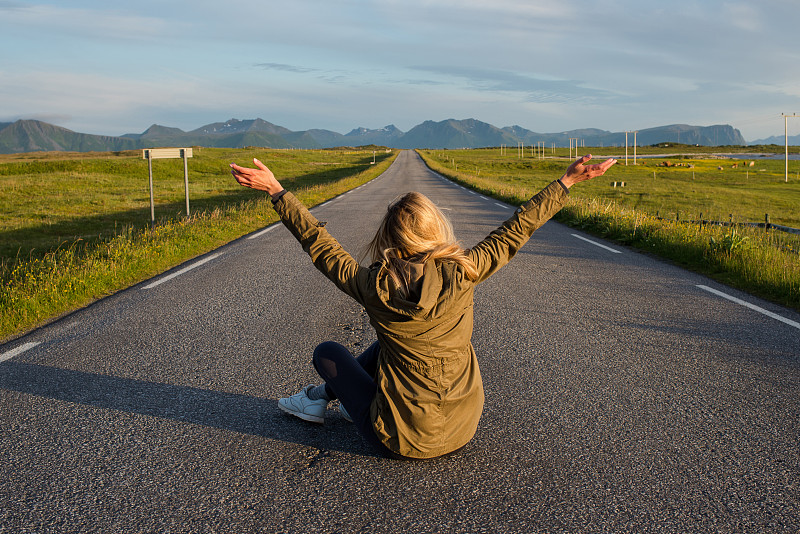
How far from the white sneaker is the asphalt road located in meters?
0.10

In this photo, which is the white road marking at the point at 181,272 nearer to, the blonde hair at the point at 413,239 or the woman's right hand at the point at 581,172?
the blonde hair at the point at 413,239

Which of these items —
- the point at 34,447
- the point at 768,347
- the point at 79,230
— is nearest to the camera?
the point at 34,447

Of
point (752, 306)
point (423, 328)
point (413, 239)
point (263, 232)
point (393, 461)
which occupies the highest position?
point (413, 239)

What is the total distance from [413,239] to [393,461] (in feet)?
4.23

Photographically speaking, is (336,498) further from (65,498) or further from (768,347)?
(768,347)

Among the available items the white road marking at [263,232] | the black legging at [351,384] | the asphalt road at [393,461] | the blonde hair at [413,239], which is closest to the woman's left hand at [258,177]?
the blonde hair at [413,239]

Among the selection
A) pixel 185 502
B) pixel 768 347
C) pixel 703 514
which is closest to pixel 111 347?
pixel 185 502

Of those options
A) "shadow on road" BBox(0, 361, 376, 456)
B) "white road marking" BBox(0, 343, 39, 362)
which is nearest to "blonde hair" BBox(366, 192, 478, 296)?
"shadow on road" BBox(0, 361, 376, 456)

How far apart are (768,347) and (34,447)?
5447mm

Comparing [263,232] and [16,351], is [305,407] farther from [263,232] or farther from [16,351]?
[263,232]

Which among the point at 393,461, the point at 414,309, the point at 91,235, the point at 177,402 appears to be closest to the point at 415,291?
the point at 414,309

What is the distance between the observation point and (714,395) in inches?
167

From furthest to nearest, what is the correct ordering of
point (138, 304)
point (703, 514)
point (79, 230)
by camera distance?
point (79, 230) → point (138, 304) → point (703, 514)

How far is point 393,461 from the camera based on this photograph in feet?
11.0
